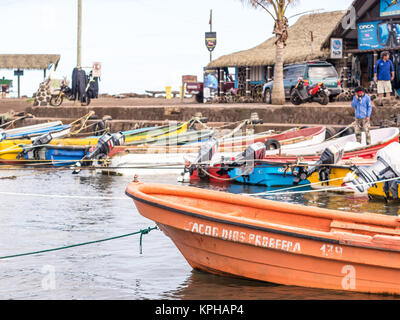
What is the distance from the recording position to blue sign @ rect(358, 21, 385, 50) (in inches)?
1195

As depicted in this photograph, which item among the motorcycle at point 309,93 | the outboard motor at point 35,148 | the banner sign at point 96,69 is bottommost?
the outboard motor at point 35,148

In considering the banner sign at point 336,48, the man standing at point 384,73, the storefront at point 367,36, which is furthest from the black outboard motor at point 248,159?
the banner sign at point 336,48

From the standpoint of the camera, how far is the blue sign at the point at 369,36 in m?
30.3

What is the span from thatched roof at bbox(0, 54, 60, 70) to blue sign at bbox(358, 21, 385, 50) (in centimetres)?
2354

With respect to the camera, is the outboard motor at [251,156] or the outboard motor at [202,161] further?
the outboard motor at [202,161]

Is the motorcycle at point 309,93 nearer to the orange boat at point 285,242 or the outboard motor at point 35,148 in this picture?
the outboard motor at point 35,148

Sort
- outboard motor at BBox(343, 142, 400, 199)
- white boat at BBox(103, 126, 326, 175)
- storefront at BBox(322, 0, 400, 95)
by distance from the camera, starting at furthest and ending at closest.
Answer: storefront at BBox(322, 0, 400, 95) → white boat at BBox(103, 126, 326, 175) → outboard motor at BBox(343, 142, 400, 199)

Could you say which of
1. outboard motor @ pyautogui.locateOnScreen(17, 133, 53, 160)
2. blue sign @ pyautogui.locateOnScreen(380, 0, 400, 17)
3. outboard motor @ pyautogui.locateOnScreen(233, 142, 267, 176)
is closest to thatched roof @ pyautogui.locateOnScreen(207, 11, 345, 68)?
blue sign @ pyautogui.locateOnScreen(380, 0, 400, 17)

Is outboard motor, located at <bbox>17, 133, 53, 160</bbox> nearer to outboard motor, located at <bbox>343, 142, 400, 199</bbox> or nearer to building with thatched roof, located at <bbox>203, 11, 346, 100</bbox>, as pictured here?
outboard motor, located at <bbox>343, 142, 400, 199</bbox>

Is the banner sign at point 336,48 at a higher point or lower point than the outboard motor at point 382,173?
higher

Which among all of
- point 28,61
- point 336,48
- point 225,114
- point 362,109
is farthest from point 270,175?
point 28,61

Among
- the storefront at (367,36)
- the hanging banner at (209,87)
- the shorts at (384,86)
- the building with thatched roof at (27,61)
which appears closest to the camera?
the shorts at (384,86)

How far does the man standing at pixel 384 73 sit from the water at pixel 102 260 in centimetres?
1079

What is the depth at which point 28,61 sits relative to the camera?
4891 cm
